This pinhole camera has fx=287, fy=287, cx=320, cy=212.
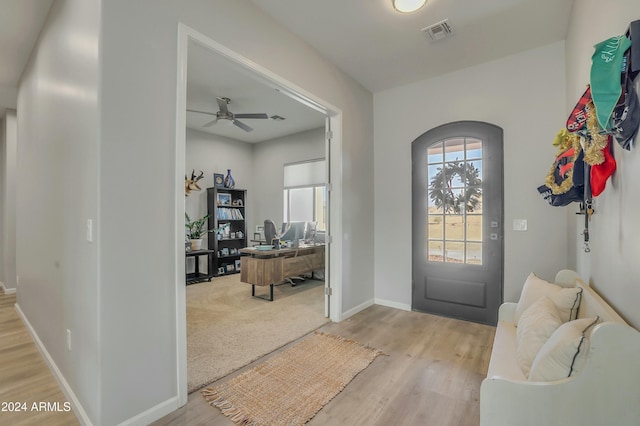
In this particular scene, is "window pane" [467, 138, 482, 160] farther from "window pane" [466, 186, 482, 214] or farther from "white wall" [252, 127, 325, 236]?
"white wall" [252, 127, 325, 236]

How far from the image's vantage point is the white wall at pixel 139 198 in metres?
1.54

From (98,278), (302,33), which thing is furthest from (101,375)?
(302,33)

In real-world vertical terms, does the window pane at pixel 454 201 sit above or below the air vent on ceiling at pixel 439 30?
below

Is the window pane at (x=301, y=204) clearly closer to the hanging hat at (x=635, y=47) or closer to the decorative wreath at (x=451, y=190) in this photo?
the decorative wreath at (x=451, y=190)

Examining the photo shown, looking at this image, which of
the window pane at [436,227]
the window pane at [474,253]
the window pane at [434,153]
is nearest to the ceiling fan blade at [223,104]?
the window pane at [434,153]

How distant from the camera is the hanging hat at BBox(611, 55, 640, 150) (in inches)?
39.6

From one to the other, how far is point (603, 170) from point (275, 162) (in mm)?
5837

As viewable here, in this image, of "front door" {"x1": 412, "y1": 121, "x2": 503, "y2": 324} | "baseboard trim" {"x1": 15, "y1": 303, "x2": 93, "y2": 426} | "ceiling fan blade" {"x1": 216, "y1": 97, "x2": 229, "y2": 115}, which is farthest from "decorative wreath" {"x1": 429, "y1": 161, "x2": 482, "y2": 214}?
"baseboard trim" {"x1": 15, "y1": 303, "x2": 93, "y2": 426}

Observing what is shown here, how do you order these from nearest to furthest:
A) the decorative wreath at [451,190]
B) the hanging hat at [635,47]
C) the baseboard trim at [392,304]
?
1. the hanging hat at [635,47]
2. the decorative wreath at [451,190]
3. the baseboard trim at [392,304]

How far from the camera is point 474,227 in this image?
3.30 meters

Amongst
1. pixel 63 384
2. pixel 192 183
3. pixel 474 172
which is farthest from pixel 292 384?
pixel 192 183

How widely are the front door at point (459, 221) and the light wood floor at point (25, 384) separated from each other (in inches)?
135

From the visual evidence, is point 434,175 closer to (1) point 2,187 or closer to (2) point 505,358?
(2) point 505,358

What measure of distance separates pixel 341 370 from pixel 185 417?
44.4 inches
